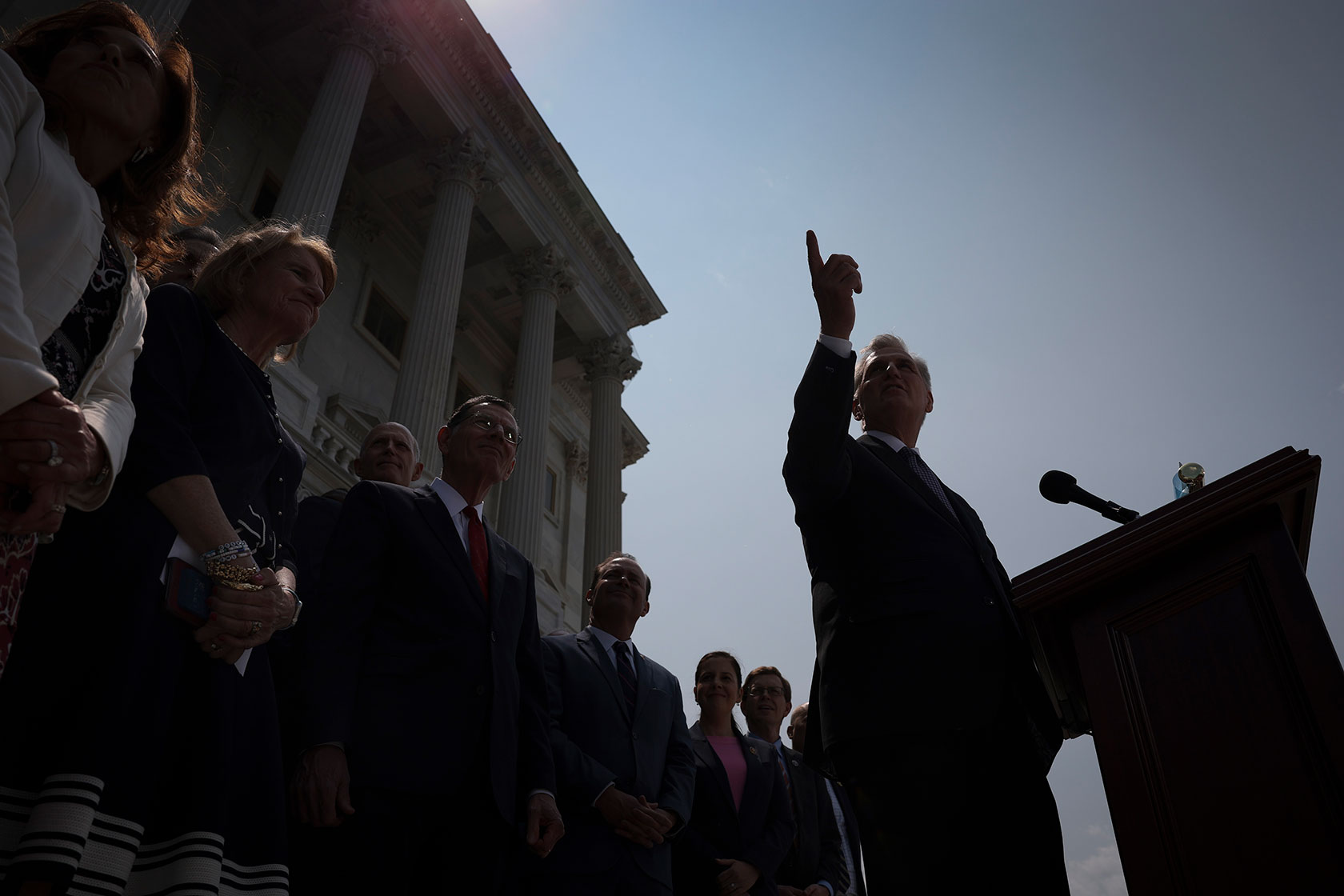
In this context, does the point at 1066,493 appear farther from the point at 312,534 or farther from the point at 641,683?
the point at 312,534

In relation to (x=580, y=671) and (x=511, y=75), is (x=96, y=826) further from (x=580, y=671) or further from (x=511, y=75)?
(x=511, y=75)

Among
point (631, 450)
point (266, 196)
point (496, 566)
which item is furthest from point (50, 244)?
point (631, 450)

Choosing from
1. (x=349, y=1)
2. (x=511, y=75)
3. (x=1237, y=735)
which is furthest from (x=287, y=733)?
(x=511, y=75)

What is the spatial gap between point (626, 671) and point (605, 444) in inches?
556

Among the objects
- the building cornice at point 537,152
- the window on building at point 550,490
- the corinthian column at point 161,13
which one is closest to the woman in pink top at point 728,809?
the corinthian column at point 161,13

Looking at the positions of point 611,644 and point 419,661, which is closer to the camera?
point 419,661

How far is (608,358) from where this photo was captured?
1905cm

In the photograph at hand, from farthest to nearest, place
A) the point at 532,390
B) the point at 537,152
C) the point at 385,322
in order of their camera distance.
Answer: the point at 537,152
the point at 385,322
the point at 532,390

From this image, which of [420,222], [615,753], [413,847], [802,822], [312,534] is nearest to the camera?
[413,847]

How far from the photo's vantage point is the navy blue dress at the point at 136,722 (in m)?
1.39

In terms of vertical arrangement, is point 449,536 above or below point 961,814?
above

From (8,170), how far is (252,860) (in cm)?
137

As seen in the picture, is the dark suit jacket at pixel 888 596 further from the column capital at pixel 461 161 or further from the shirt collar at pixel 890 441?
the column capital at pixel 461 161

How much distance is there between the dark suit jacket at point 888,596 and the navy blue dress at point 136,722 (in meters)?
1.40
